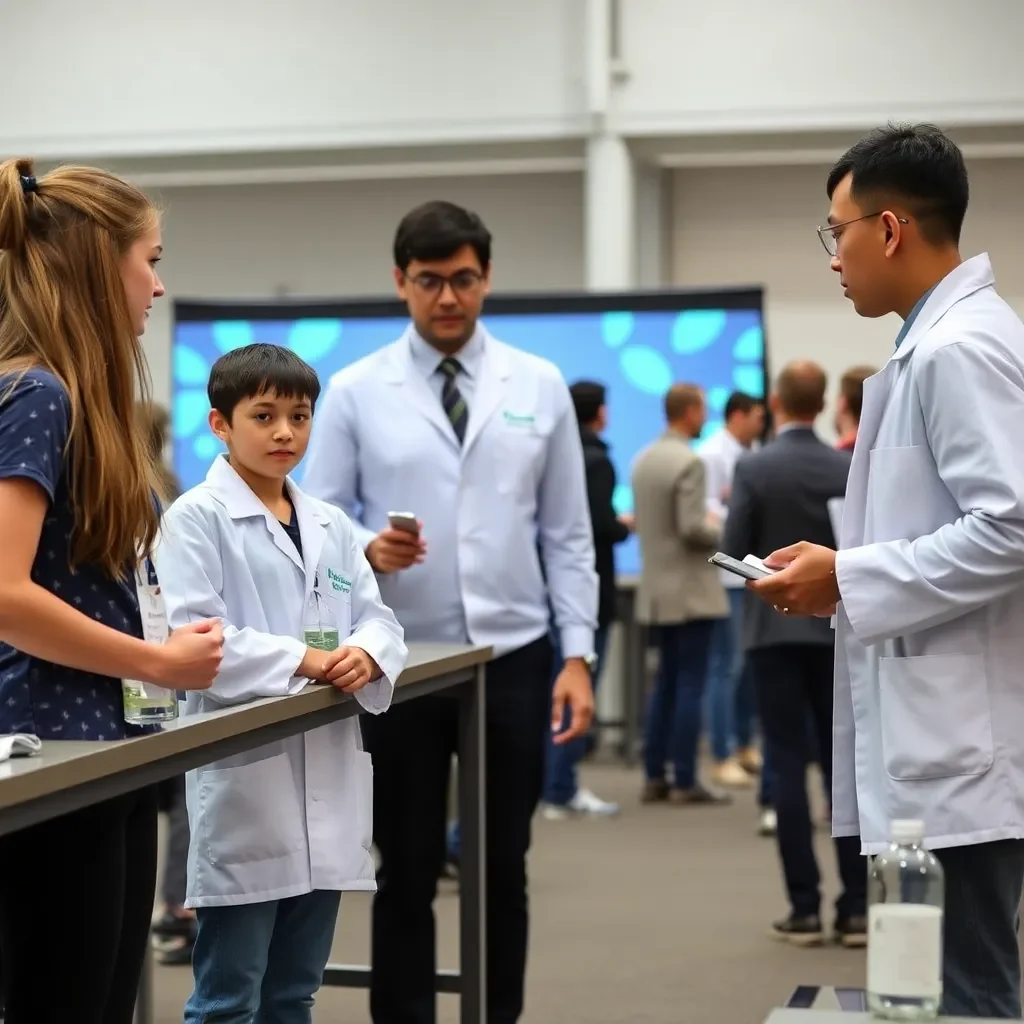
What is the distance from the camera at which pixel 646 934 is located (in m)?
4.37

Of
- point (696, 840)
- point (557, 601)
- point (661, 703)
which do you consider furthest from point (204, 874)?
point (661, 703)

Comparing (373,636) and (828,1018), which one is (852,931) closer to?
(373,636)

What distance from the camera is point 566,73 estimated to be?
8.58 metres

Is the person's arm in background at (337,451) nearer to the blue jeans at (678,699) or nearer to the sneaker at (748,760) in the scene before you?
the blue jeans at (678,699)

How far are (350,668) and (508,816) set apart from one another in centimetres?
88

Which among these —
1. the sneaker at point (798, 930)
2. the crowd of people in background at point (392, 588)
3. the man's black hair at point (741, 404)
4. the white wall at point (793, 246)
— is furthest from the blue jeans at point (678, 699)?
the crowd of people in background at point (392, 588)

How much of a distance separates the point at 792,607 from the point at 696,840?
3958 millimetres

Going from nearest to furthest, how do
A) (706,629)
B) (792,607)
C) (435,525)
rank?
(792,607) → (435,525) → (706,629)

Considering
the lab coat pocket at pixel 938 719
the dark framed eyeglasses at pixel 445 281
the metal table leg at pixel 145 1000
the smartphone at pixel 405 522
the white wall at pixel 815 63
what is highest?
the white wall at pixel 815 63

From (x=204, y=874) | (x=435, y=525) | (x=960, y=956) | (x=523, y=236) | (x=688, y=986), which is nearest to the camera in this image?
(x=960, y=956)

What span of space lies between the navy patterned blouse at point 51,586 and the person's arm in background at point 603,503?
457 centimetres

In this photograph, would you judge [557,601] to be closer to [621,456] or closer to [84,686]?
[84,686]

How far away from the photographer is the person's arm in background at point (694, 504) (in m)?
6.49

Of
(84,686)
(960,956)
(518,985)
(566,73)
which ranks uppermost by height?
(566,73)
